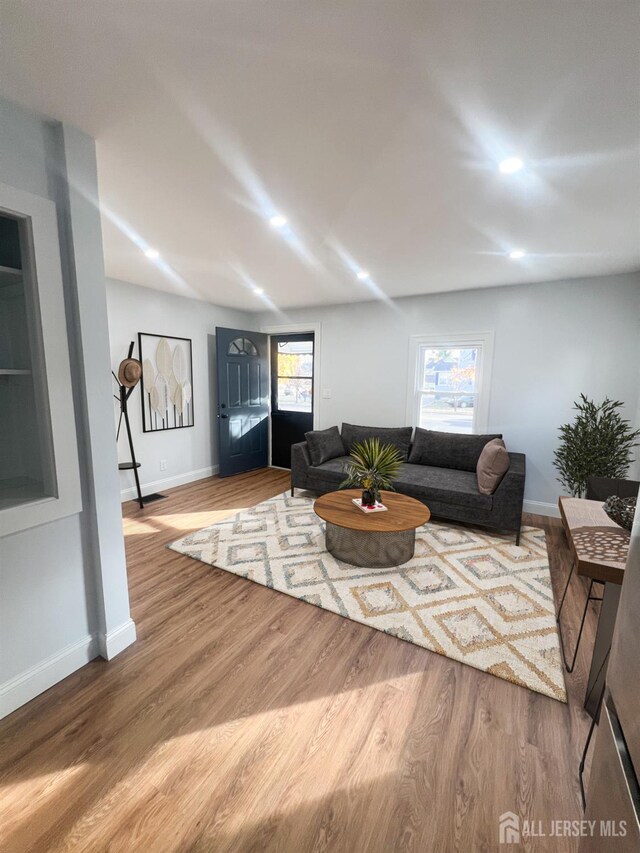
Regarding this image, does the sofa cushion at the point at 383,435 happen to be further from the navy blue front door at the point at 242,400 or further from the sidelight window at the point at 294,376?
the navy blue front door at the point at 242,400

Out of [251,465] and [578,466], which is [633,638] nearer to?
[578,466]

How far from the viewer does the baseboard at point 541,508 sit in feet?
12.1

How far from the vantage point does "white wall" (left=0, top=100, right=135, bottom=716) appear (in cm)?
145

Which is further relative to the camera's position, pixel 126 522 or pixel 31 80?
pixel 126 522

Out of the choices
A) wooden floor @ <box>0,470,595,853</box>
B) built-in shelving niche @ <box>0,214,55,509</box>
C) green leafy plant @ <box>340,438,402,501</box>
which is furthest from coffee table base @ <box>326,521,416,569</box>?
built-in shelving niche @ <box>0,214,55,509</box>

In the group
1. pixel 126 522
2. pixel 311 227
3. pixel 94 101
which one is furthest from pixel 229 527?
pixel 94 101

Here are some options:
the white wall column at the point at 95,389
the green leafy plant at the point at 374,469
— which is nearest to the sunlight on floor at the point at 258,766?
the white wall column at the point at 95,389

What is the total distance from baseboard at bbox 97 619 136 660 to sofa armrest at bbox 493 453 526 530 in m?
2.89

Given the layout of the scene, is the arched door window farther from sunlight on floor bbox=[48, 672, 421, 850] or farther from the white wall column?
sunlight on floor bbox=[48, 672, 421, 850]

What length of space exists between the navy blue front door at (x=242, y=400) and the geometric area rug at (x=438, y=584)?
1.78m

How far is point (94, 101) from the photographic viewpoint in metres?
1.33

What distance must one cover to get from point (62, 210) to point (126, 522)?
279 centimetres

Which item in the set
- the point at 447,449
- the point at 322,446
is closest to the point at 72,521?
the point at 322,446

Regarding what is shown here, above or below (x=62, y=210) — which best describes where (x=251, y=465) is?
below
